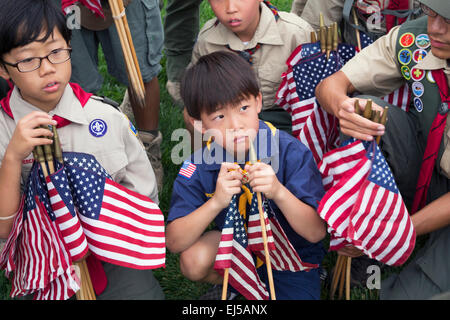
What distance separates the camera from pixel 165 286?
319 cm

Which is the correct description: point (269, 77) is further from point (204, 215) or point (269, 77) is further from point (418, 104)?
point (204, 215)

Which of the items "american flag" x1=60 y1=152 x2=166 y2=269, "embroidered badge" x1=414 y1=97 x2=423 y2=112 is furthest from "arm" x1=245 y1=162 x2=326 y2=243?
"embroidered badge" x1=414 y1=97 x2=423 y2=112

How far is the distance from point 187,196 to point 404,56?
1282mm

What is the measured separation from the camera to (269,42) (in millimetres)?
3518

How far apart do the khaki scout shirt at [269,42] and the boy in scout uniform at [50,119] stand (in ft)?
3.67

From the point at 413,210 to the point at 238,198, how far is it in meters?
0.96

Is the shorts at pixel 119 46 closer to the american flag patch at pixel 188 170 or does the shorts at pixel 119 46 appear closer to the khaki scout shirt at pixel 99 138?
the khaki scout shirt at pixel 99 138

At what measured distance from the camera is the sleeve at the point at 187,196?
8.55ft

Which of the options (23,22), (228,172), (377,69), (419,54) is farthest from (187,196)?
(419,54)

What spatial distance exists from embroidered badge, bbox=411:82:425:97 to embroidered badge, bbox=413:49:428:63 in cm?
11

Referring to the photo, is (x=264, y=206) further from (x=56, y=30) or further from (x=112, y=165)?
(x=56, y=30)

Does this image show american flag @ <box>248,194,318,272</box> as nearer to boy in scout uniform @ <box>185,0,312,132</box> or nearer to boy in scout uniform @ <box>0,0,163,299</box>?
boy in scout uniform @ <box>0,0,163,299</box>

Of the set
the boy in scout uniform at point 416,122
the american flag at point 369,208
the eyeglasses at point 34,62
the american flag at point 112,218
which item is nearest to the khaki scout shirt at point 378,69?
the boy in scout uniform at point 416,122
